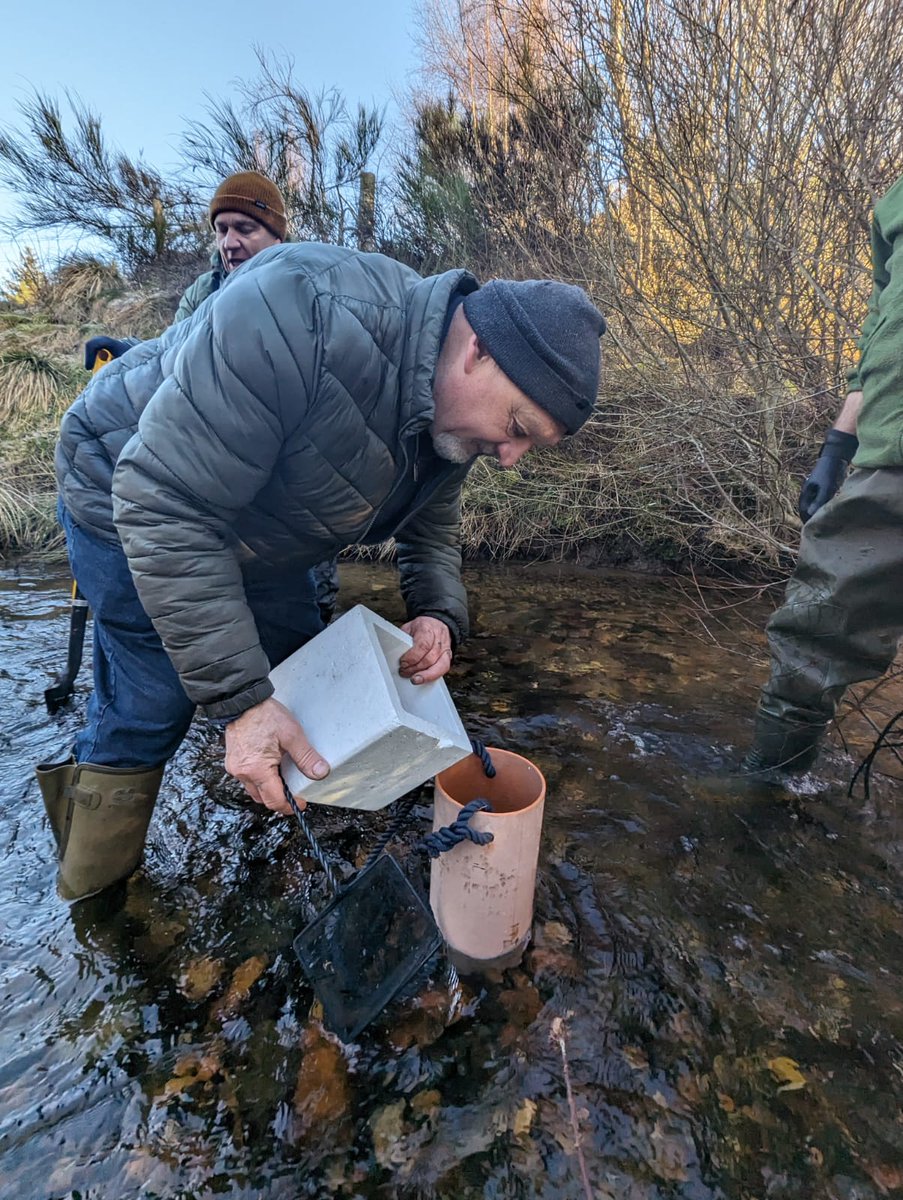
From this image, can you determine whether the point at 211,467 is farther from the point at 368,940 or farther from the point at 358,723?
the point at 368,940

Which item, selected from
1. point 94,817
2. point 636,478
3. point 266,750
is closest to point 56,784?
point 94,817

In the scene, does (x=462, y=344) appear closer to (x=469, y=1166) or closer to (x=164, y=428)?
(x=164, y=428)

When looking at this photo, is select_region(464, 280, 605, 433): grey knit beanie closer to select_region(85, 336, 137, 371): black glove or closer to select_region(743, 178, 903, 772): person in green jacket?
select_region(743, 178, 903, 772): person in green jacket

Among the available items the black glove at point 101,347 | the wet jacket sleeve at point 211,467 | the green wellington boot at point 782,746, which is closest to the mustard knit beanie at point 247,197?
the black glove at point 101,347

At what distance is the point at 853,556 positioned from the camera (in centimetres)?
216

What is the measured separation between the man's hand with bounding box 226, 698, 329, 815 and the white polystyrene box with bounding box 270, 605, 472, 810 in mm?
41

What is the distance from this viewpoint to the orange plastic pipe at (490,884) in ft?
5.67

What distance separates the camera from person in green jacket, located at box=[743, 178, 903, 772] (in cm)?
199

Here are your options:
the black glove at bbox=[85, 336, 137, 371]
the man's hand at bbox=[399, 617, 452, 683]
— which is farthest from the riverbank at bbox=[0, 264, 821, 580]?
the black glove at bbox=[85, 336, 137, 371]

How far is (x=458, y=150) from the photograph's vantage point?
8.16 meters

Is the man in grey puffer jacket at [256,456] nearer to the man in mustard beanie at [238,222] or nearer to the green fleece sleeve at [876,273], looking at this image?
the green fleece sleeve at [876,273]

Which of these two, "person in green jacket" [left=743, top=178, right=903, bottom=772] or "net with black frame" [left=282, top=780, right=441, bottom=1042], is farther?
"person in green jacket" [left=743, top=178, right=903, bottom=772]

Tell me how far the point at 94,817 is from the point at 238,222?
136 inches

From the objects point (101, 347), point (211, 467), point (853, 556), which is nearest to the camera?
point (211, 467)
